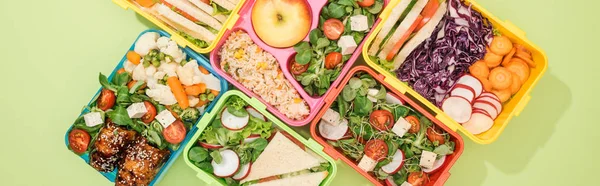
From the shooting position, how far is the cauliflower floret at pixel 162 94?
223 cm

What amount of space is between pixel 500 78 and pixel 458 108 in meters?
0.21

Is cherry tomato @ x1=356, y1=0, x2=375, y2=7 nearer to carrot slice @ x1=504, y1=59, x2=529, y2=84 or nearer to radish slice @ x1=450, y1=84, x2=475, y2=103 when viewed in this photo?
radish slice @ x1=450, y1=84, x2=475, y2=103

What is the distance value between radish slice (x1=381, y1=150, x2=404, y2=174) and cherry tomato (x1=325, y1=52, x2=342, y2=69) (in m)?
0.46

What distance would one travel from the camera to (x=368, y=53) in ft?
7.32

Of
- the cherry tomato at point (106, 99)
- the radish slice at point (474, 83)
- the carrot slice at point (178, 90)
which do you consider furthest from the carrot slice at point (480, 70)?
the cherry tomato at point (106, 99)

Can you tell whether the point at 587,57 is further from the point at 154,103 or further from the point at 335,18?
the point at 154,103

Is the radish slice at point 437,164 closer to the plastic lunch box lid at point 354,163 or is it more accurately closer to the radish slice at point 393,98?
the plastic lunch box lid at point 354,163

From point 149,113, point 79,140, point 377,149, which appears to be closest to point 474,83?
point 377,149

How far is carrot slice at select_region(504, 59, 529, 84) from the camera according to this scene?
2191 millimetres

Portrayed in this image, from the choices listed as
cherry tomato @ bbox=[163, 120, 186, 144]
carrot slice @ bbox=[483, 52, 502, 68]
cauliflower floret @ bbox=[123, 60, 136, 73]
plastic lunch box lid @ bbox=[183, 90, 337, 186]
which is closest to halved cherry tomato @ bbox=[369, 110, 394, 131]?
plastic lunch box lid @ bbox=[183, 90, 337, 186]

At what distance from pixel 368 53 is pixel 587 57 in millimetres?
1058

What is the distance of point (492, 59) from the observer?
2215 millimetres

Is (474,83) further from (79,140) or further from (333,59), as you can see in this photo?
(79,140)

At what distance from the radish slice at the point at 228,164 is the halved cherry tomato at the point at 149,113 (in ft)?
1.10
